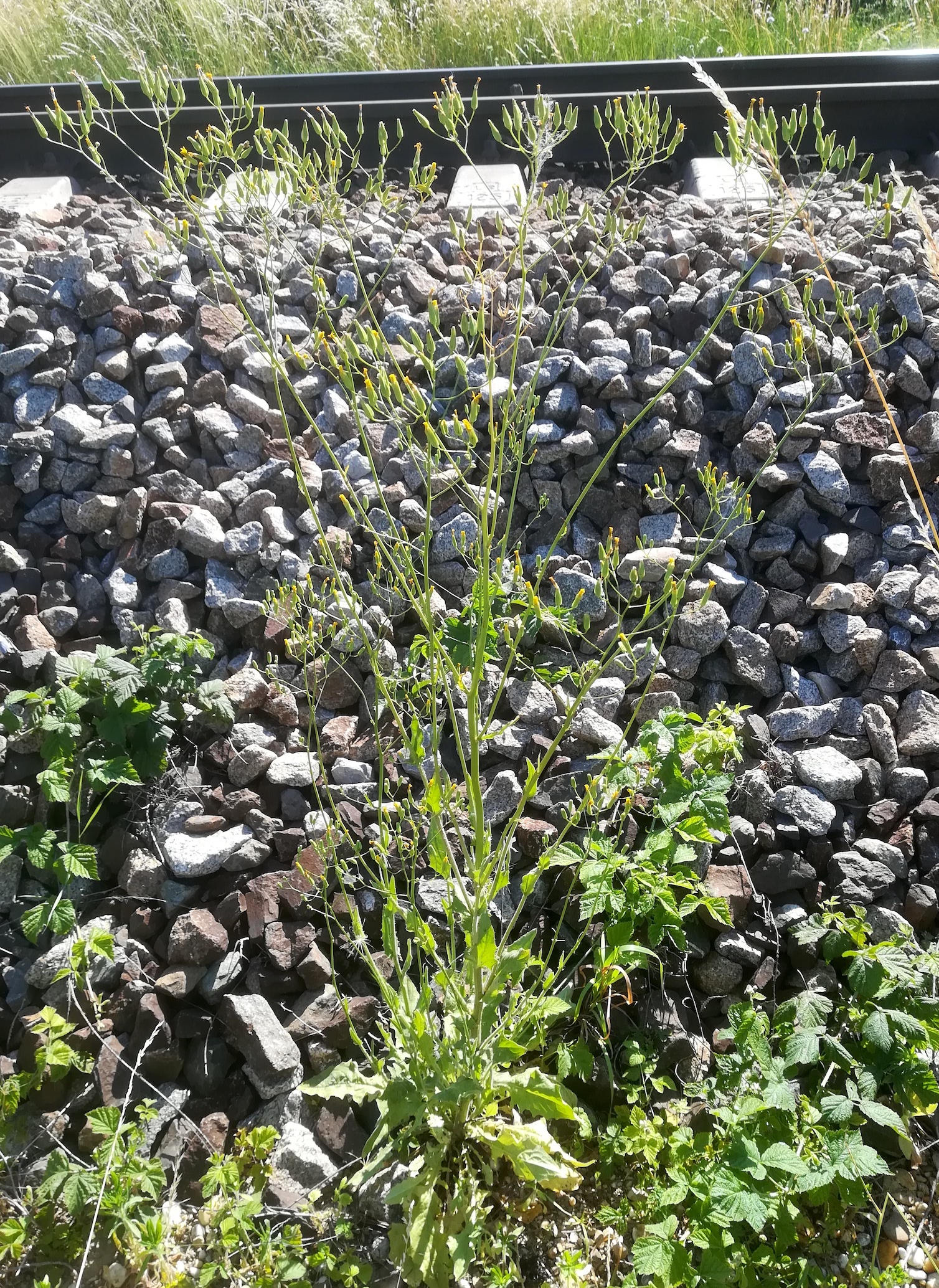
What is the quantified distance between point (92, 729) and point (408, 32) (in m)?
5.16

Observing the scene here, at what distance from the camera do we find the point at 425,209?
392 cm

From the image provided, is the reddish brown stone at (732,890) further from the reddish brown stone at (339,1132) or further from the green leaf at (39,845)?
the green leaf at (39,845)

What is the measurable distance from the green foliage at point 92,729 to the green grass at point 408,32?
4.31 metres

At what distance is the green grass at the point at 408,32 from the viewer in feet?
17.8

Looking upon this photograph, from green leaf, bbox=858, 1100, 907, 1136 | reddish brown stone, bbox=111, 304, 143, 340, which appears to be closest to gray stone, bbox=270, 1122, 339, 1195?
green leaf, bbox=858, 1100, 907, 1136

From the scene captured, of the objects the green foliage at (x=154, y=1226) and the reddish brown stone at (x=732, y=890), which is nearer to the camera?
the green foliage at (x=154, y=1226)

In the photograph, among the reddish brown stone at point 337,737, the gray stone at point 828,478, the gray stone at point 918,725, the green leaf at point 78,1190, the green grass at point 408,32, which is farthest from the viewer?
the green grass at point 408,32

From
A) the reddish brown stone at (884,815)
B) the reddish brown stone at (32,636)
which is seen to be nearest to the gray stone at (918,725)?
the reddish brown stone at (884,815)

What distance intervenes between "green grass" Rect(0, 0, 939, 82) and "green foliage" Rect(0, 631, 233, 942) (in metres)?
4.31

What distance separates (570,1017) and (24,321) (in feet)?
9.36

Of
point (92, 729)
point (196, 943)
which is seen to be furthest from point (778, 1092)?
point (92, 729)

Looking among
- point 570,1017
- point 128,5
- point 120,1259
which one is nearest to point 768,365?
point 570,1017

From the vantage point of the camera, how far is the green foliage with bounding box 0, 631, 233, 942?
2389mm

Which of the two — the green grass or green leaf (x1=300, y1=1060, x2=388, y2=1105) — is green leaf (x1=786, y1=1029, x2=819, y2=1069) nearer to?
green leaf (x1=300, y1=1060, x2=388, y2=1105)
